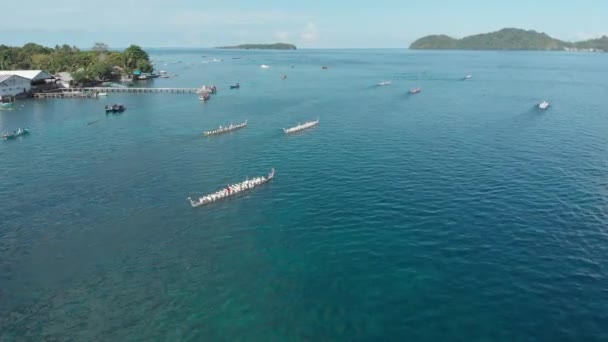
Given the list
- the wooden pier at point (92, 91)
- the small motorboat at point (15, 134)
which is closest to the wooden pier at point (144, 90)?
the wooden pier at point (92, 91)

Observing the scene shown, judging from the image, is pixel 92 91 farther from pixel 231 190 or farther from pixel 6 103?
pixel 231 190

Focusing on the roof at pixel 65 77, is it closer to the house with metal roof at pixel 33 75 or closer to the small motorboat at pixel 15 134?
the house with metal roof at pixel 33 75

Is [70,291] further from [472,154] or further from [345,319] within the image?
[472,154]

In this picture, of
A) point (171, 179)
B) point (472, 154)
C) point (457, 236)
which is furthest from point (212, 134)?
point (457, 236)

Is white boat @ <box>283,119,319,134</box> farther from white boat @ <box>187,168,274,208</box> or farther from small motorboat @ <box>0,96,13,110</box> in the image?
small motorboat @ <box>0,96,13,110</box>

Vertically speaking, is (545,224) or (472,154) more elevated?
(472,154)

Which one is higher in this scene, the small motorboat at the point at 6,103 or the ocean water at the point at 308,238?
the small motorboat at the point at 6,103
